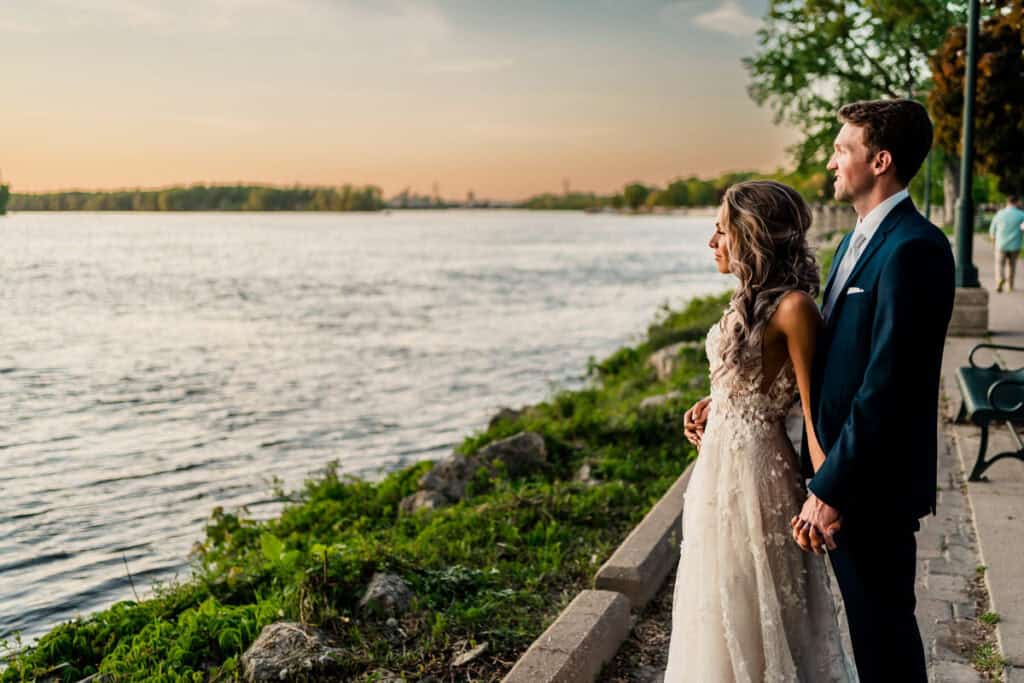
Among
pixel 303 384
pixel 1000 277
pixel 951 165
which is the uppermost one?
pixel 951 165

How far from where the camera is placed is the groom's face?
298cm

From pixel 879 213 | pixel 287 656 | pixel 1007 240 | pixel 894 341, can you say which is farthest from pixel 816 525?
pixel 1007 240

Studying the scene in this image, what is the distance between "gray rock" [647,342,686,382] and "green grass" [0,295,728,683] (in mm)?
5647

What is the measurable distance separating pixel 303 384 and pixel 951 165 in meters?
34.5

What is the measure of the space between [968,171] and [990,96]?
471 inches

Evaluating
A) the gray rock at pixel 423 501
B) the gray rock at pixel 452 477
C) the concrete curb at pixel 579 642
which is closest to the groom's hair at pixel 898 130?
the concrete curb at pixel 579 642

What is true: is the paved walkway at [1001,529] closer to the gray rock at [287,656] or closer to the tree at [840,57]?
the gray rock at [287,656]

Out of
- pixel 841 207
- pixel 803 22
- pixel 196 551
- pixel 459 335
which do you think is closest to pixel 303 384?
pixel 459 335

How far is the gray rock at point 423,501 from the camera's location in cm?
809

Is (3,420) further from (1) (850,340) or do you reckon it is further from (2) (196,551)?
(1) (850,340)

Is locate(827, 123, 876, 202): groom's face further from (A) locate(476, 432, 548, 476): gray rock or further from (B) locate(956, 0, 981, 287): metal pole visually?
(B) locate(956, 0, 981, 287): metal pole

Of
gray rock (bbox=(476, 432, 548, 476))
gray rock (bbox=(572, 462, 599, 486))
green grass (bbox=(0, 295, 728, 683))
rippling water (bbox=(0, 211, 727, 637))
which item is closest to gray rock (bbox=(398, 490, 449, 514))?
green grass (bbox=(0, 295, 728, 683))

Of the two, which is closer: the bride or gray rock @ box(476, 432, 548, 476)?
the bride

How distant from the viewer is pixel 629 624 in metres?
4.85
